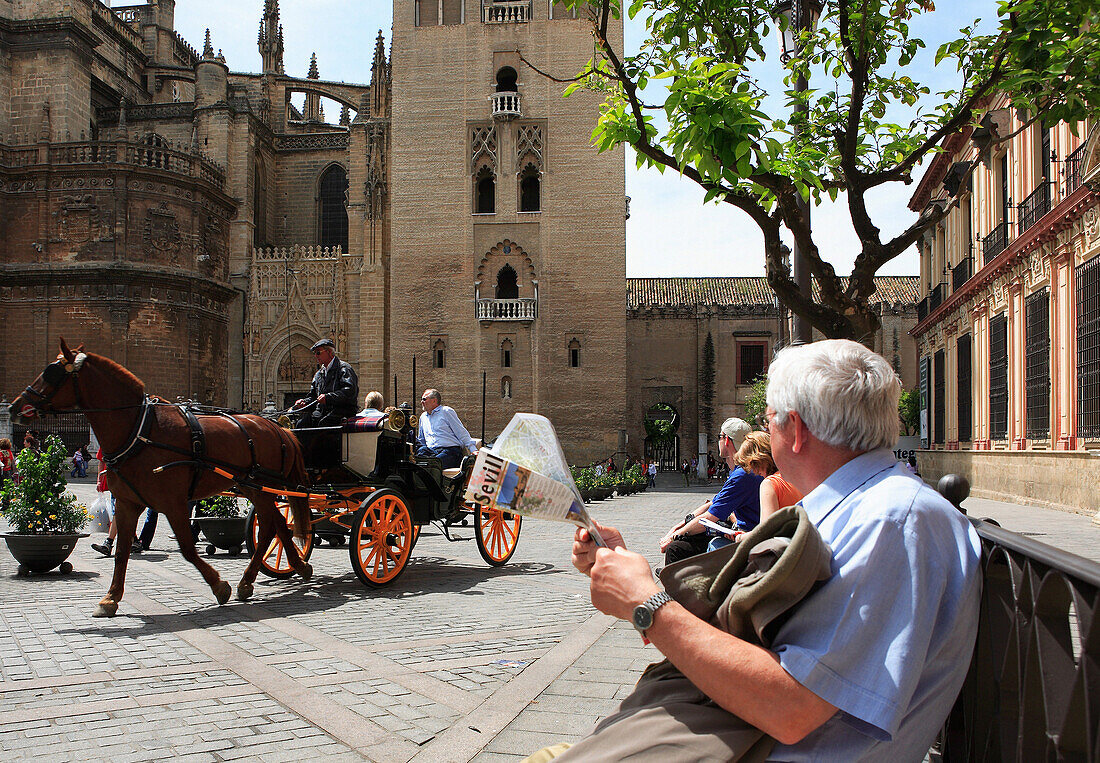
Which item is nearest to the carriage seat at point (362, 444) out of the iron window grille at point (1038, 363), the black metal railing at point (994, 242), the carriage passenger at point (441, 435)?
the carriage passenger at point (441, 435)

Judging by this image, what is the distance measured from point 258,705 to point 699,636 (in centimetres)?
311

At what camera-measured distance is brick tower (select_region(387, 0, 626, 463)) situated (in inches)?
1300

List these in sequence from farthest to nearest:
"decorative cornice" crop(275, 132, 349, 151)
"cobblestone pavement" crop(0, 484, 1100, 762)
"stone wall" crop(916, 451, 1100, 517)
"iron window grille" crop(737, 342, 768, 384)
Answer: "decorative cornice" crop(275, 132, 349, 151) → "iron window grille" crop(737, 342, 768, 384) → "stone wall" crop(916, 451, 1100, 517) → "cobblestone pavement" crop(0, 484, 1100, 762)

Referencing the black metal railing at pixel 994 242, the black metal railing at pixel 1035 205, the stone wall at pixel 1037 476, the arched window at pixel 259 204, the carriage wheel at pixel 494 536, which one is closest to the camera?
the carriage wheel at pixel 494 536

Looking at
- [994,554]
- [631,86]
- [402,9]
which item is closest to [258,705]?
[994,554]

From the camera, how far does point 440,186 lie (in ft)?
110

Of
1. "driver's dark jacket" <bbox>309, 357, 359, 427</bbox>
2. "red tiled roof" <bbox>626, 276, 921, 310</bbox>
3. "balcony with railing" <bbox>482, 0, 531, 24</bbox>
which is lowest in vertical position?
"driver's dark jacket" <bbox>309, 357, 359, 427</bbox>

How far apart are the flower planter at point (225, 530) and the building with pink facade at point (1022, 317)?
8314mm

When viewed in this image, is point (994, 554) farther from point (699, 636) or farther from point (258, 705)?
point (258, 705)

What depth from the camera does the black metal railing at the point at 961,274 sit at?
79.0ft

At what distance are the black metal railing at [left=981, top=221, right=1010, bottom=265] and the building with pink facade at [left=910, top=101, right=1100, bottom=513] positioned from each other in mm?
49

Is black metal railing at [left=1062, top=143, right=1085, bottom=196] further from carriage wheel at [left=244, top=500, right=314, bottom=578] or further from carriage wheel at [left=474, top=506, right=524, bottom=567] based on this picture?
carriage wheel at [left=244, top=500, right=314, bottom=578]

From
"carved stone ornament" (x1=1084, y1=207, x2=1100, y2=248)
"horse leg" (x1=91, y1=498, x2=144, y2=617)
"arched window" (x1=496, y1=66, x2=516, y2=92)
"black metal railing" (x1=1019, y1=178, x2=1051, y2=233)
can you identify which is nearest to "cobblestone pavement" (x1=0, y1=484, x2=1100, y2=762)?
"horse leg" (x1=91, y1=498, x2=144, y2=617)

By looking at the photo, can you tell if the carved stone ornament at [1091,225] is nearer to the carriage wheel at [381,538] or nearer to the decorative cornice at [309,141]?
the carriage wheel at [381,538]
